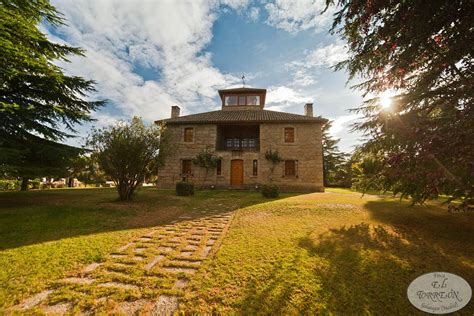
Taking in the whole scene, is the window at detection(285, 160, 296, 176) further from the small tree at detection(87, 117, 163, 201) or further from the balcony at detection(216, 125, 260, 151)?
the small tree at detection(87, 117, 163, 201)

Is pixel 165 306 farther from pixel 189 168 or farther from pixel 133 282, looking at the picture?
pixel 189 168

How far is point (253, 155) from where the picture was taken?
54.0 ft

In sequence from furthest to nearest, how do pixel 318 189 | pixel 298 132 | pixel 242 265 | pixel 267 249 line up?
pixel 298 132
pixel 318 189
pixel 267 249
pixel 242 265

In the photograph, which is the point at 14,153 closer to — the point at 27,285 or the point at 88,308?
the point at 27,285

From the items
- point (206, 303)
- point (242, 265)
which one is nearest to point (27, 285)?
point (206, 303)

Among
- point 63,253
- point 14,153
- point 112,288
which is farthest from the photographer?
point 14,153

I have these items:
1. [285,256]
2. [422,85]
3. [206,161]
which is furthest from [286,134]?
[285,256]

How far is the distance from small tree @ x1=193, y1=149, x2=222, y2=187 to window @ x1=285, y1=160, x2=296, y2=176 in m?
5.79

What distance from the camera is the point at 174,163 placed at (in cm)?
1673

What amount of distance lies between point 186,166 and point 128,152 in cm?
849

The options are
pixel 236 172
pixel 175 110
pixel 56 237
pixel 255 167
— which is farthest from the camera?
pixel 175 110

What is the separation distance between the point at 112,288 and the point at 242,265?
1.87 m

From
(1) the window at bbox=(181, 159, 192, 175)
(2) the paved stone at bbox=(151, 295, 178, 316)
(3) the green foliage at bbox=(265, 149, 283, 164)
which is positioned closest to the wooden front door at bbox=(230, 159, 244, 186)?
(3) the green foliage at bbox=(265, 149, 283, 164)

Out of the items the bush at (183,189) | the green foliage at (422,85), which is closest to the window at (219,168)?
the bush at (183,189)
